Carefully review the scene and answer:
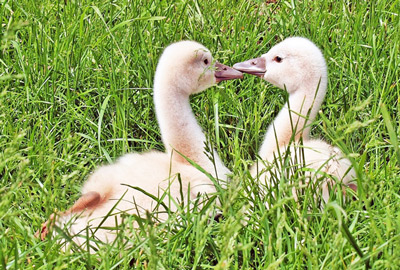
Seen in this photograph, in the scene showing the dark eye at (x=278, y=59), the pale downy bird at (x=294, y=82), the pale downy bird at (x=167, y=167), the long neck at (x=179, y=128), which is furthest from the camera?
the dark eye at (x=278, y=59)

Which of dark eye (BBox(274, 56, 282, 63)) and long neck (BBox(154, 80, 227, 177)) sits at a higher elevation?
dark eye (BBox(274, 56, 282, 63))

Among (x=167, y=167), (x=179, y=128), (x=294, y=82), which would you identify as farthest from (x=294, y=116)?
(x=167, y=167)

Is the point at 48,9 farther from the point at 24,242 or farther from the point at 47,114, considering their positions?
the point at 24,242

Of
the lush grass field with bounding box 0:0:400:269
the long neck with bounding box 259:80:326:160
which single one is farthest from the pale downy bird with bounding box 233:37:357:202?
the lush grass field with bounding box 0:0:400:269

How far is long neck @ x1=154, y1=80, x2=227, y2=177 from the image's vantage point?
4355 millimetres

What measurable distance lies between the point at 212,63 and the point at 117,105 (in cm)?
69

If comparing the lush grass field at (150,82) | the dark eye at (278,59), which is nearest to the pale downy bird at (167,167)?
the lush grass field at (150,82)

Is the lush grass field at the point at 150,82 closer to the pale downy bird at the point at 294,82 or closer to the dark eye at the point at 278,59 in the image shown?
the pale downy bird at the point at 294,82

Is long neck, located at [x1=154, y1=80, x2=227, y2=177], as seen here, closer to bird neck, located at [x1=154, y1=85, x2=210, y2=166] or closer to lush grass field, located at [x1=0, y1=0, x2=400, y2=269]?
bird neck, located at [x1=154, y1=85, x2=210, y2=166]

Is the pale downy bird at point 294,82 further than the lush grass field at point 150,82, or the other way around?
the pale downy bird at point 294,82

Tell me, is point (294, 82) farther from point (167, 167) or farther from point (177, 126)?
point (167, 167)

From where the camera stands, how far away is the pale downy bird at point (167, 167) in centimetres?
380

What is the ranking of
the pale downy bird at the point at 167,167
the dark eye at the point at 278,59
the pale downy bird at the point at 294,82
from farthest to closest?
the dark eye at the point at 278,59 < the pale downy bird at the point at 294,82 < the pale downy bird at the point at 167,167

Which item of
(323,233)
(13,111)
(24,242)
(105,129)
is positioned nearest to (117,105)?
(105,129)
